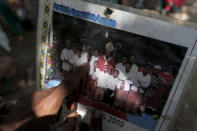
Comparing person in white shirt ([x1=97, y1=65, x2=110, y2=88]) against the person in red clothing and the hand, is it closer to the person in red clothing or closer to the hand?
the person in red clothing

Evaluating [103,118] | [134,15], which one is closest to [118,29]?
[134,15]

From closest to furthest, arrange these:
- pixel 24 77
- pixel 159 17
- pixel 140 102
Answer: pixel 159 17
pixel 140 102
pixel 24 77

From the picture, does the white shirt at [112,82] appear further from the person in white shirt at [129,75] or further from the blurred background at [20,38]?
the blurred background at [20,38]

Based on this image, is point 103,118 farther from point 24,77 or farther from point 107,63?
point 24,77

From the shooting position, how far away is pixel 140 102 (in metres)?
0.57

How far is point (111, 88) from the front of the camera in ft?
1.91

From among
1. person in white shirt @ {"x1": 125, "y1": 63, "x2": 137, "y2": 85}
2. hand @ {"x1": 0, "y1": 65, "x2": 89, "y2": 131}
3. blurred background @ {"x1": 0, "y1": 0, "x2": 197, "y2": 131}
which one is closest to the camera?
hand @ {"x1": 0, "y1": 65, "x2": 89, "y2": 131}

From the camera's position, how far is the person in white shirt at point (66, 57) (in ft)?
1.96

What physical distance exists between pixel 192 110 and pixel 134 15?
36.8 inches

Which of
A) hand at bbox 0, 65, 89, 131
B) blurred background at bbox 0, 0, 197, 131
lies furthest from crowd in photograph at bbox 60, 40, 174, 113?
blurred background at bbox 0, 0, 197, 131

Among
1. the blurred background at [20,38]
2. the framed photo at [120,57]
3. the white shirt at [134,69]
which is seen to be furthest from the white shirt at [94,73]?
the blurred background at [20,38]

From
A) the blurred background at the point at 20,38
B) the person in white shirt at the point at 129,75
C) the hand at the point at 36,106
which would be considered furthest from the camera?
the blurred background at the point at 20,38

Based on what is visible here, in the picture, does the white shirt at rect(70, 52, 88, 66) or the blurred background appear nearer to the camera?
the white shirt at rect(70, 52, 88, 66)

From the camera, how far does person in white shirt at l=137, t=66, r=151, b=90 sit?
1.72ft
